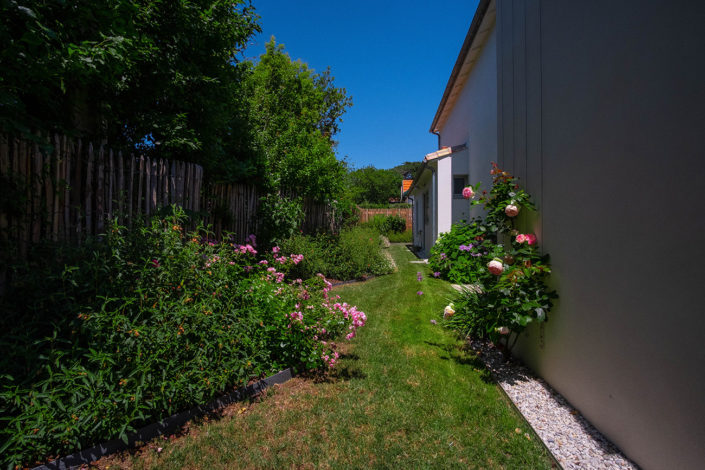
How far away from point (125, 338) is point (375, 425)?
1867 millimetres

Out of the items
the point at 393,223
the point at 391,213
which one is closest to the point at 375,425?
the point at 393,223

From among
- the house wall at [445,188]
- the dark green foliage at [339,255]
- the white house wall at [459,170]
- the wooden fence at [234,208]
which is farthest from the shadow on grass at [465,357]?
the white house wall at [459,170]

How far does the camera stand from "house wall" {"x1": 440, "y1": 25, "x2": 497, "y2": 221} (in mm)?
6812

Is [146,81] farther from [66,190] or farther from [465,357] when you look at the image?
[465,357]

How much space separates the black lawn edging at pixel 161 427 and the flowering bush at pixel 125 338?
72 mm

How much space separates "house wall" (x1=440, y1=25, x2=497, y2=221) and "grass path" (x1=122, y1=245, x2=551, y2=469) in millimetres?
4789

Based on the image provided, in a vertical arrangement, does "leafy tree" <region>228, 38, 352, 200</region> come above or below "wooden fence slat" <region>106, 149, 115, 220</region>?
above

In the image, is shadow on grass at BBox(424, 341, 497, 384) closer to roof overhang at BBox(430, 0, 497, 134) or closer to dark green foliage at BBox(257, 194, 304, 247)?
dark green foliage at BBox(257, 194, 304, 247)

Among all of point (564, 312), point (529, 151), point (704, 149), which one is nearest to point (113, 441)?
point (564, 312)

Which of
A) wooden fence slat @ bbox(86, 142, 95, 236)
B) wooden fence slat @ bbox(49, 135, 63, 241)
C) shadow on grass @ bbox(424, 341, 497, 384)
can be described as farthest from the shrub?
wooden fence slat @ bbox(49, 135, 63, 241)

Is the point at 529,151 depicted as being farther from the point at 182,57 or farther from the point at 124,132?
the point at 124,132

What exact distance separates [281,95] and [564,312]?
13791mm

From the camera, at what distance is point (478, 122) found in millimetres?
7902

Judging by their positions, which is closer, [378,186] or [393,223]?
[393,223]
